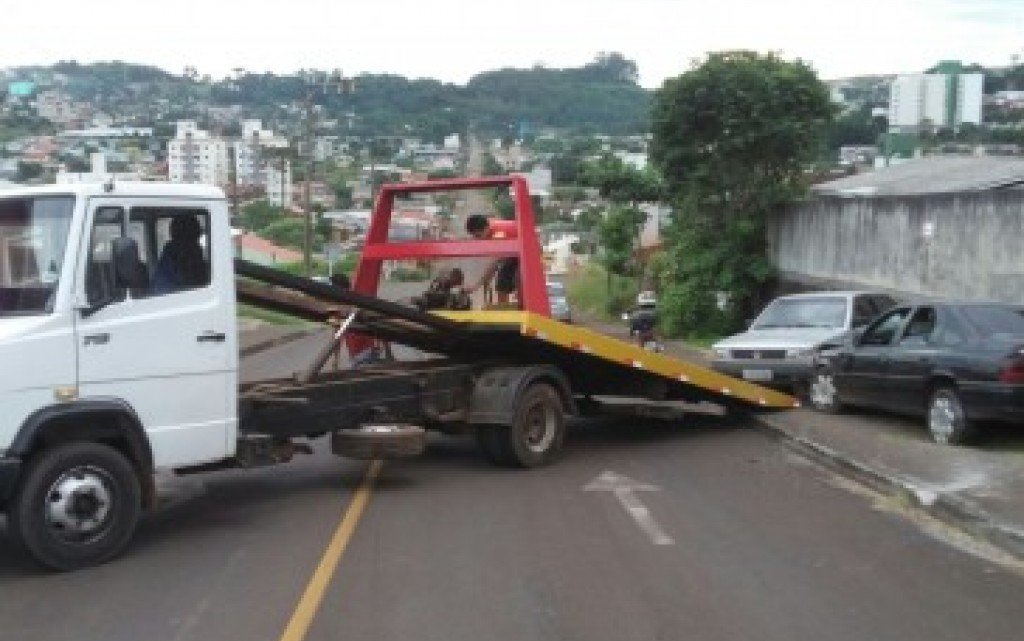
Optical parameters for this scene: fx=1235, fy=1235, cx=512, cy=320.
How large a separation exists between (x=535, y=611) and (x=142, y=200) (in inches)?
161

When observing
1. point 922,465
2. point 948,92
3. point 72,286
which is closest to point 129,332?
point 72,286

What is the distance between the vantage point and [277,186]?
243ft

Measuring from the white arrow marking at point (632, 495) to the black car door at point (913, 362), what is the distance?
388 cm

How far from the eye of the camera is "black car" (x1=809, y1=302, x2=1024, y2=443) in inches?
475

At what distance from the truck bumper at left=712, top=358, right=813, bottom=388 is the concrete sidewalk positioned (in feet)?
4.31

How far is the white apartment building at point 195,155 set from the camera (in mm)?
33125

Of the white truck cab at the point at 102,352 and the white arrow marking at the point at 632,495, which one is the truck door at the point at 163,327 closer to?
the white truck cab at the point at 102,352

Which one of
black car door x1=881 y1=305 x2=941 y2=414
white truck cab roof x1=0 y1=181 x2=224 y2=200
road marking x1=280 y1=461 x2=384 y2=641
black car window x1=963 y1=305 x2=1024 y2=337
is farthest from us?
black car door x1=881 y1=305 x2=941 y2=414

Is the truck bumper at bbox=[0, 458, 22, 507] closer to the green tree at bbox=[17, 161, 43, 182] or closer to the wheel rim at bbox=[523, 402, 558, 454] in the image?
the wheel rim at bbox=[523, 402, 558, 454]

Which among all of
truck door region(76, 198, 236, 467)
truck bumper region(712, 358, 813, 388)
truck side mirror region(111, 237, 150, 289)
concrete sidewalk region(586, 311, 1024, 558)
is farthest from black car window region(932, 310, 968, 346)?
truck side mirror region(111, 237, 150, 289)

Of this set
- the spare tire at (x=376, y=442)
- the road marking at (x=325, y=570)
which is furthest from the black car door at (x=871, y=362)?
the road marking at (x=325, y=570)

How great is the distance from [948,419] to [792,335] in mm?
5361

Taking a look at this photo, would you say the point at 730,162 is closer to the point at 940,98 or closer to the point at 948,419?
the point at 948,419

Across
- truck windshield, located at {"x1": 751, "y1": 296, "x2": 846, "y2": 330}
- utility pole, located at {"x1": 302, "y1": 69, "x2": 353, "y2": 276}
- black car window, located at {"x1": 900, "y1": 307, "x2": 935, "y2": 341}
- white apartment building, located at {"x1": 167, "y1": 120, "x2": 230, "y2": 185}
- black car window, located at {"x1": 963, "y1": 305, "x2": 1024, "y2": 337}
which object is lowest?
truck windshield, located at {"x1": 751, "y1": 296, "x2": 846, "y2": 330}
